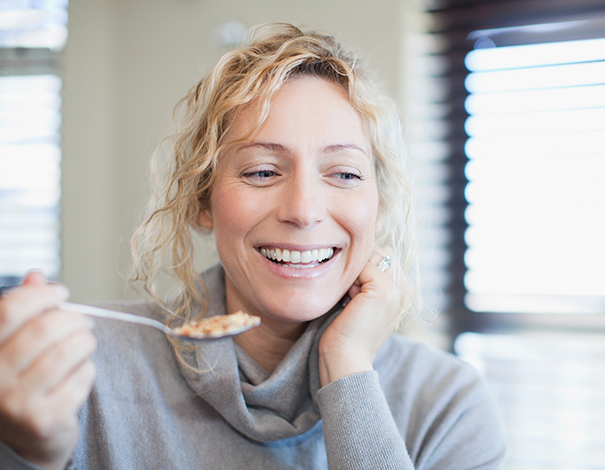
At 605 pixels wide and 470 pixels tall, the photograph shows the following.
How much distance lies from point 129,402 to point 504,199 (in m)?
1.49

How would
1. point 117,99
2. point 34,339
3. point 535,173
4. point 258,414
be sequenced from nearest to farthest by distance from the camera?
point 34,339, point 258,414, point 535,173, point 117,99

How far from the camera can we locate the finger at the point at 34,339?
0.54 meters

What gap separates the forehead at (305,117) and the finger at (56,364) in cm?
56

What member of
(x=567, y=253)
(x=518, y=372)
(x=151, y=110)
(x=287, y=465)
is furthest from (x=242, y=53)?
(x=518, y=372)

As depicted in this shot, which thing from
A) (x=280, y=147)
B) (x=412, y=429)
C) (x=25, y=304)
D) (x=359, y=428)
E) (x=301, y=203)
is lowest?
(x=412, y=429)

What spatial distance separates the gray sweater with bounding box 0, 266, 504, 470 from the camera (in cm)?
95

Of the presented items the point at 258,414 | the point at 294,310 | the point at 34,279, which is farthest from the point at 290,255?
the point at 34,279

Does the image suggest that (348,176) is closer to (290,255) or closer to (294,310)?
(290,255)

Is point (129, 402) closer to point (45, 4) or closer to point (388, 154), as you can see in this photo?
point (388, 154)

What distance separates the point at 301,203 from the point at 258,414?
0.52 m

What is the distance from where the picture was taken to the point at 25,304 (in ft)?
1.84

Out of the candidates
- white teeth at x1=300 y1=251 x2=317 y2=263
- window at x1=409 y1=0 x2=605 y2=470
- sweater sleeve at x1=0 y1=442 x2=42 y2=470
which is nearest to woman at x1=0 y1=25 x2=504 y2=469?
white teeth at x1=300 y1=251 x2=317 y2=263

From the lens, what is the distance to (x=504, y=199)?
5.64 ft

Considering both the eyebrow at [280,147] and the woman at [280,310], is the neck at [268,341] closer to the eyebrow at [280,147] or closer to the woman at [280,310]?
the woman at [280,310]
